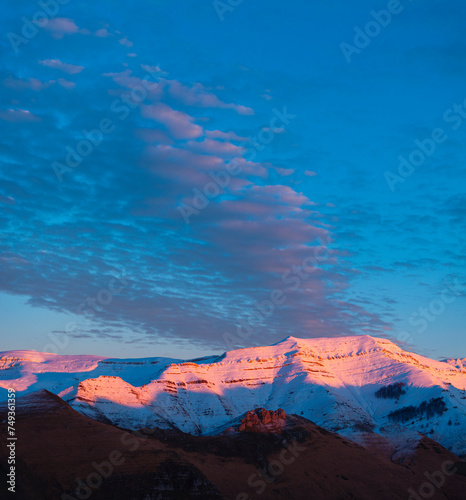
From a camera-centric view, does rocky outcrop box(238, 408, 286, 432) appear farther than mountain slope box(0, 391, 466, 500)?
Yes

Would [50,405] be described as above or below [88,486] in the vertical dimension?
above

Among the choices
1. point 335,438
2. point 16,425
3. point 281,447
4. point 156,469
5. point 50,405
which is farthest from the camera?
point 335,438

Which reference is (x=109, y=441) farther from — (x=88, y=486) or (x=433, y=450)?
(x=433, y=450)

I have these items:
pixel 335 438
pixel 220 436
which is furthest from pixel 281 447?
pixel 335 438

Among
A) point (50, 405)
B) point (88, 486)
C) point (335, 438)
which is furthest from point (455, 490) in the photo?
point (50, 405)

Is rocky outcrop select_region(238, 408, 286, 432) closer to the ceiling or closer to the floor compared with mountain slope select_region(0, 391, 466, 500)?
closer to the ceiling

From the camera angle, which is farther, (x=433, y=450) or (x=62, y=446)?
(x=433, y=450)

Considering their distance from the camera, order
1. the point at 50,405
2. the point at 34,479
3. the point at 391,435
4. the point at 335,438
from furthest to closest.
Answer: the point at 391,435, the point at 335,438, the point at 50,405, the point at 34,479

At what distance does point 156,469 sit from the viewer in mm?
103562

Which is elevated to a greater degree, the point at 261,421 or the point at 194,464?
the point at 261,421

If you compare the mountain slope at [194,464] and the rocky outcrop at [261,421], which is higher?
the rocky outcrop at [261,421]

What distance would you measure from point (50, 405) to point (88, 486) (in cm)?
3222

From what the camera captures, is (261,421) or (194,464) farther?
(261,421)

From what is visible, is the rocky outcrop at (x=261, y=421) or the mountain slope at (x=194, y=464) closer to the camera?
the mountain slope at (x=194, y=464)
